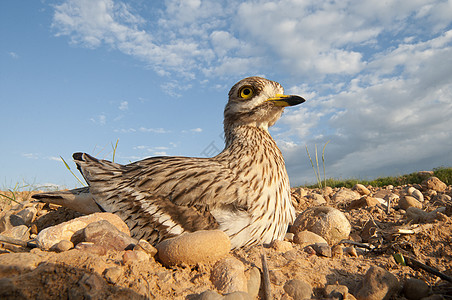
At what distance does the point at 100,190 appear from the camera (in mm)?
3809

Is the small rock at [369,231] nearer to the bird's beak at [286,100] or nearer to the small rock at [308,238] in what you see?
the small rock at [308,238]

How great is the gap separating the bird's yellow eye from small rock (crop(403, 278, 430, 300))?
8.75 feet

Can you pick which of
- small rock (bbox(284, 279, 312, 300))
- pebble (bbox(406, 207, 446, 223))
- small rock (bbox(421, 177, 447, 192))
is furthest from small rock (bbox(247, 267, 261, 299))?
small rock (bbox(421, 177, 447, 192))

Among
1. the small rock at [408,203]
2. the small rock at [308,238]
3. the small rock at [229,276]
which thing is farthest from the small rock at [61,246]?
the small rock at [408,203]

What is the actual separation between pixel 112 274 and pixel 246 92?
9.45 ft

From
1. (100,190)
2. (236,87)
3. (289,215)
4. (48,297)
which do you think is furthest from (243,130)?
(48,297)

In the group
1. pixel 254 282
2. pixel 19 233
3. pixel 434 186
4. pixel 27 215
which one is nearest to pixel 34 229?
pixel 27 215

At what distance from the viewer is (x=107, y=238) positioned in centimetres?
248

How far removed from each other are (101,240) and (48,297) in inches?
29.5

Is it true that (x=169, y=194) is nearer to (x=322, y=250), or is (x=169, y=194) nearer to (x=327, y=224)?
(x=322, y=250)

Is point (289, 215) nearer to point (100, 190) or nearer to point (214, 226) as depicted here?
point (214, 226)

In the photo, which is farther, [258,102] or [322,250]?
[258,102]

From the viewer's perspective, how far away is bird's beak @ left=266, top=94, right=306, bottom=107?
3.99 meters

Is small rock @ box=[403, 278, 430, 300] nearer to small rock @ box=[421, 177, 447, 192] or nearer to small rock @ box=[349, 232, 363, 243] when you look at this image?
small rock @ box=[349, 232, 363, 243]
